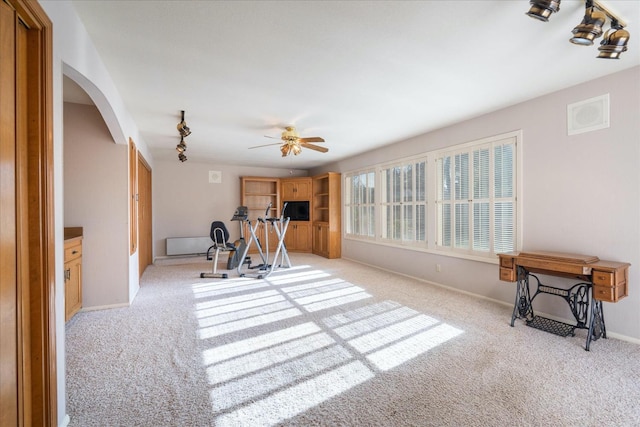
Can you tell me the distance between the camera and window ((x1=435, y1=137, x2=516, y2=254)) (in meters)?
3.66

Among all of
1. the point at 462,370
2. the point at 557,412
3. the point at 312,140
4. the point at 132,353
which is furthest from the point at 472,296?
the point at 132,353

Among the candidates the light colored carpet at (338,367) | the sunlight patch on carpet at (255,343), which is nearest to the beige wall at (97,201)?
the light colored carpet at (338,367)

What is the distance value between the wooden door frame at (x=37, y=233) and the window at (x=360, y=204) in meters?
5.38

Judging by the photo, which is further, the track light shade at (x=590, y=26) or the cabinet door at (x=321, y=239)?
the cabinet door at (x=321, y=239)

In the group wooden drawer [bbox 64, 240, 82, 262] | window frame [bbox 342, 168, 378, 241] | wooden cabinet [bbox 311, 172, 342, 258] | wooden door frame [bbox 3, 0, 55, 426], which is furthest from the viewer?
wooden cabinet [bbox 311, 172, 342, 258]

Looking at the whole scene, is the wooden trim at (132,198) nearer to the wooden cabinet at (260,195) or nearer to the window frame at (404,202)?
the wooden cabinet at (260,195)

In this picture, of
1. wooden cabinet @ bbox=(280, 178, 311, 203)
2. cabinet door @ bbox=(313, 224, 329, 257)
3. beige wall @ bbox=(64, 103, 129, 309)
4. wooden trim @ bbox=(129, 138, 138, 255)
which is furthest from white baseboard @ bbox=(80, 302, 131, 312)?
wooden cabinet @ bbox=(280, 178, 311, 203)

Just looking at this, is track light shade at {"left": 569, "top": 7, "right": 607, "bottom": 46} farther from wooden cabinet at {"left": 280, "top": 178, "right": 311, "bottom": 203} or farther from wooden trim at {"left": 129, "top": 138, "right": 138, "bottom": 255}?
wooden cabinet at {"left": 280, "top": 178, "right": 311, "bottom": 203}

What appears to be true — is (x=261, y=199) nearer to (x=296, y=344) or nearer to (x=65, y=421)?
(x=296, y=344)

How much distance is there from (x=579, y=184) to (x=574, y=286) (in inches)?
41.8

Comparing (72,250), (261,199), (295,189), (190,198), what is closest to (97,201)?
(72,250)

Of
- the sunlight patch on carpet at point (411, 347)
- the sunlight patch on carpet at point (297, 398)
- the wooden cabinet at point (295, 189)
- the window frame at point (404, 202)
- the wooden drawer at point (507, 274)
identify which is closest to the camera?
the sunlight patch on carpet at point (297, 398)

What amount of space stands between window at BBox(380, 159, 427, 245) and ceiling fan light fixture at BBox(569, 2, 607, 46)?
2.99 meters

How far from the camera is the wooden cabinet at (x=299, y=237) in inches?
326
